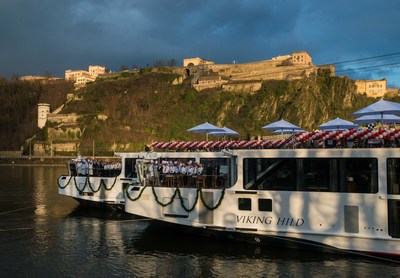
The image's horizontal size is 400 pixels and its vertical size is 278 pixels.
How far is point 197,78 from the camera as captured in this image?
12975 centimetres

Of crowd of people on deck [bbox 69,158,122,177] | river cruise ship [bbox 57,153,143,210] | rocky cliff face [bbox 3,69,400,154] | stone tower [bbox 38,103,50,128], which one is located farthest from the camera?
stone tower [bbox 38,103,50,128]

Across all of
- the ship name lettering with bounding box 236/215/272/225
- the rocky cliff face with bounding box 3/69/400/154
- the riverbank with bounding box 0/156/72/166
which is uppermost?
the rocky cliff face with bounding box 3/69/400/154

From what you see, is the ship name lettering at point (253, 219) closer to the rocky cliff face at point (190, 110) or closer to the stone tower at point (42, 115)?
the rocky cliff face at point (190, 110)

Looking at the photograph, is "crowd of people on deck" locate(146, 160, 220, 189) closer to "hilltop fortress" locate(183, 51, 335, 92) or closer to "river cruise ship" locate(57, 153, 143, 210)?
"river cruise ship" locate(57, 153, 143, 210)

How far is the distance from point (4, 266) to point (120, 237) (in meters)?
5.40

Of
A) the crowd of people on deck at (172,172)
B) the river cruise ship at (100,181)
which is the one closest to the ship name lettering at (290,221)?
the crowd of people on deck at (172,172)

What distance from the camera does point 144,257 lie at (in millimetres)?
14516

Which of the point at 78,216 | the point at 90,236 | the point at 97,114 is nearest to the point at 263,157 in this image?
the point at 90,236

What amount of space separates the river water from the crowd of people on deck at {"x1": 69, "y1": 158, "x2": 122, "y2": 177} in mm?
5537

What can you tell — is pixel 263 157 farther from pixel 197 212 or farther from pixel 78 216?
pixel 78 216

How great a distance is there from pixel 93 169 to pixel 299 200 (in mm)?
16599

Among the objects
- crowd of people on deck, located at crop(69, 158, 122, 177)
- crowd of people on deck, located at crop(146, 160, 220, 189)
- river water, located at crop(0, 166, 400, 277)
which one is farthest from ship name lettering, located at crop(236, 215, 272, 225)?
crowd of people on deck, located at crop(69, 158, 122, 177)

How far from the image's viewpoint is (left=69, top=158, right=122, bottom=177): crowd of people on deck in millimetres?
25745

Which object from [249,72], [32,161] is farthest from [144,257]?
[249,72]
